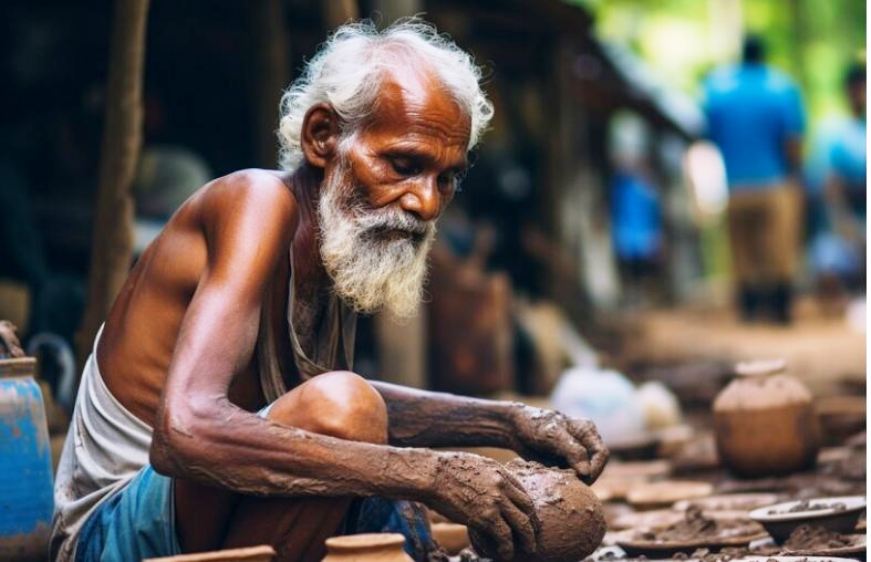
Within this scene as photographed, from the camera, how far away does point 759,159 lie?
1431 cm

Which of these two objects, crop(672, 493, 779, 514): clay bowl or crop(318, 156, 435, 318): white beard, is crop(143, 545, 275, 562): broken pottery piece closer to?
crop(318, 156, 435, 318): white beard

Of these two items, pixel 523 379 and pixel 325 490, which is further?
pixel 523 379

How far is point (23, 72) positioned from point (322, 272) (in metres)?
5.18

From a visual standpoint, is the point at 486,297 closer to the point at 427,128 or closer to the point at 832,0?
the point at 427,128

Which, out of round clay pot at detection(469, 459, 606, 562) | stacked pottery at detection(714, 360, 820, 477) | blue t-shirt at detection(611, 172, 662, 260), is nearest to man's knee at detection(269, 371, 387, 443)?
round clay pot at detection(469, 459, 606, 562)

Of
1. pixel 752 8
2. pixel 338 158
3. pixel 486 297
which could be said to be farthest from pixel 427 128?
pixel 752 8

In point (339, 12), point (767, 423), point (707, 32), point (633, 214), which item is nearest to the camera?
point (767, 423)

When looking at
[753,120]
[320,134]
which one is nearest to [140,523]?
[320,134]

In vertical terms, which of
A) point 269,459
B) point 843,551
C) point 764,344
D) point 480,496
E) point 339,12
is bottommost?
point 764,344

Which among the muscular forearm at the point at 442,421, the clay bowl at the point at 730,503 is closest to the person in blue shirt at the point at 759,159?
the clay bowl at the point at 730,503

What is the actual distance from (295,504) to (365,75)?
1188 millimetres

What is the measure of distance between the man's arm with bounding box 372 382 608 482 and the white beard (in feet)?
1.52

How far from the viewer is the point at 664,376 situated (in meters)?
11.6

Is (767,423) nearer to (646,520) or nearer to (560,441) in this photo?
(646,520)
